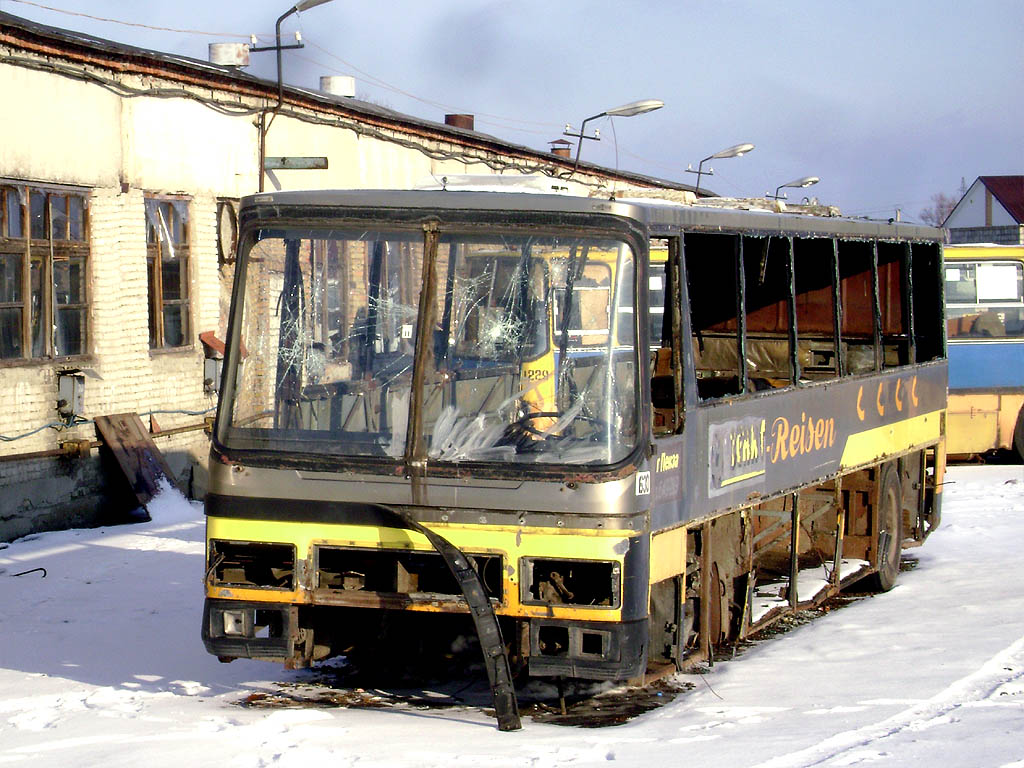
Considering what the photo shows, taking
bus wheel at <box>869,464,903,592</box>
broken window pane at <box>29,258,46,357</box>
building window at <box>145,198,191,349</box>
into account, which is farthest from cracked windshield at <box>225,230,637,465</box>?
building window at <box>145,198,191,349</box>

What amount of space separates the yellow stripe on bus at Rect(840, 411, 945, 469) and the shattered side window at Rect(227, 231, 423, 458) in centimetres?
458

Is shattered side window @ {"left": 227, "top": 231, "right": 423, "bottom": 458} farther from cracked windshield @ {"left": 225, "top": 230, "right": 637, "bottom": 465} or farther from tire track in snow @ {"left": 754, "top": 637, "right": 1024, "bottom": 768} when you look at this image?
tire track in snow @ {"left": 754, "top": 637, "right": 1024, "bottom": 768}

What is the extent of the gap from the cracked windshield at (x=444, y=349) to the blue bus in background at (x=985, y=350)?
47.5 feet

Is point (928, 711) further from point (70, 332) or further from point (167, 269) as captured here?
point (167, 269)

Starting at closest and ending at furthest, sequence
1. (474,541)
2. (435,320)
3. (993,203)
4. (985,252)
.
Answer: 1. (474,541)
2. (435,320)
3. (985,252)
4. (993,203)

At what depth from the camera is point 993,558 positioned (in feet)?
42.1

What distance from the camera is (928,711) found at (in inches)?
287

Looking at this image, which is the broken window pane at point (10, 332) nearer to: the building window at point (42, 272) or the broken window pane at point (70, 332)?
the building window at point (42, 272)

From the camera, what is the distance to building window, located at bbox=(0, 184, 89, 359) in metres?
14.5

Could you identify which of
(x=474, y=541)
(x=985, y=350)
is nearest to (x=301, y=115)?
(x=985, y=350)

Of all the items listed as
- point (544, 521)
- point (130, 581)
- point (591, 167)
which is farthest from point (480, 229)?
point (591, 167)

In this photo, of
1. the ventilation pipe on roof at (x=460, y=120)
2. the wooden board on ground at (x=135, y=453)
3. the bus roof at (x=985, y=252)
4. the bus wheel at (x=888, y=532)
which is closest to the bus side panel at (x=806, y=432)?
the bus wheel at (x=888, y=532)

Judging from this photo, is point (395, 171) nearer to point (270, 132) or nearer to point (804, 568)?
point (270, 132)

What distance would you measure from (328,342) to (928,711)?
3378 millimetres
